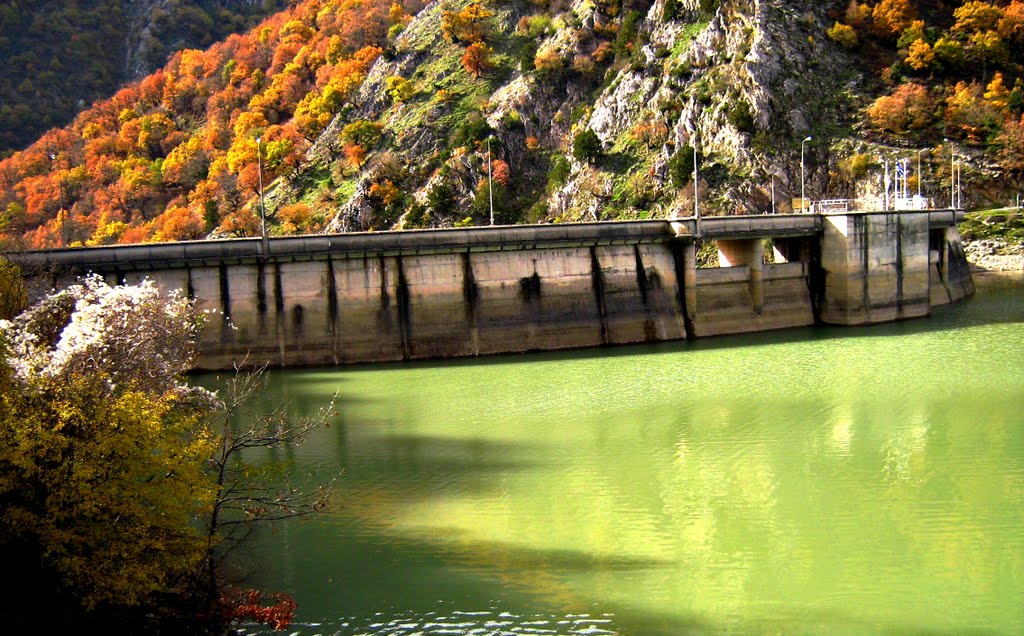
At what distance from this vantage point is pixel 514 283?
4344 centimetres

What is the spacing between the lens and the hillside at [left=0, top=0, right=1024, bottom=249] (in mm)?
72062

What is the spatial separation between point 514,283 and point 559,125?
1753 inches

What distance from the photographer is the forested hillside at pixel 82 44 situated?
116 meters

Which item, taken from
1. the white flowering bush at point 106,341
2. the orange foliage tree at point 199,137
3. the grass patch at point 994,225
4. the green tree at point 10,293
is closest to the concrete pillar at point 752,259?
the grass patch at point 994,225

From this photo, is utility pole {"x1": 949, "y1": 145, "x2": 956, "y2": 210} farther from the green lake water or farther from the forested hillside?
the forested hillside

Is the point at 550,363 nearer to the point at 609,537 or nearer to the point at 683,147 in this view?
the point at 609,537

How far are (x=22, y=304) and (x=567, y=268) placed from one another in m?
24.2

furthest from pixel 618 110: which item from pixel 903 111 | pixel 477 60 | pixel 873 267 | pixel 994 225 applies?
pixel 873 267

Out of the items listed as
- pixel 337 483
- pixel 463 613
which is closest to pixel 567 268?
pixel 337 483

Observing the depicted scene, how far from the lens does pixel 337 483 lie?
2427 cm

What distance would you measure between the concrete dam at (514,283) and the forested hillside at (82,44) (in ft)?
274

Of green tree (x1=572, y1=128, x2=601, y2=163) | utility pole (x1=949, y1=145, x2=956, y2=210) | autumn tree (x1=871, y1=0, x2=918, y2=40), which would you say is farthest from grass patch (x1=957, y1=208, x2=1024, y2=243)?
green tree (x1=572, y1=128, x2=601, y2=163)

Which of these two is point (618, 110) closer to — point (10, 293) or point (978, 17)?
point (978, 17)

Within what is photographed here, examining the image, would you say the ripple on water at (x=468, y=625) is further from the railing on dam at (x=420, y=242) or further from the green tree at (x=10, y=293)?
the railing on dam at (x=420, y=242)
